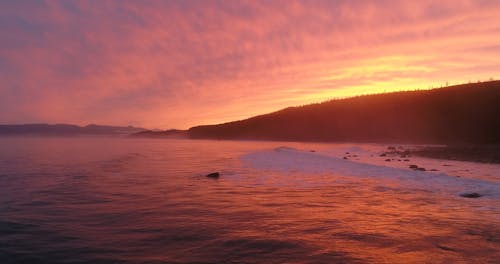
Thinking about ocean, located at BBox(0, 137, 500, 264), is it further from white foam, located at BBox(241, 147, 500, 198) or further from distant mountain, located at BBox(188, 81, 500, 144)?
distant mountain, located at BBox(188, 81, 500, 144)

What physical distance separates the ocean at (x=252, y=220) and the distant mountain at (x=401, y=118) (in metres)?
55.2

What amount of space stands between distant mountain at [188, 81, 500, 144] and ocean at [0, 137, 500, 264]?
55.2 metres

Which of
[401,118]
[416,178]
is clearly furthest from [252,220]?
[401,118]

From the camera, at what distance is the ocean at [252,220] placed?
9.84 metres

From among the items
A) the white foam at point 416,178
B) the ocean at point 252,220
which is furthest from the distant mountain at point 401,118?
the ocean at point 252,220

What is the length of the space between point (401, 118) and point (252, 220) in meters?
91.3

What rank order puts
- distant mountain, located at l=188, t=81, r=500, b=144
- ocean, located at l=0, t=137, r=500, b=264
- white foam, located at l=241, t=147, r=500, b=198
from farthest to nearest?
distant mountain, located at l=188, t=81, r=500, b=144 → white foam, located at l=241, t=147, r=500, b=198 → ocean, located at l=0, t=137, r=500, b=264

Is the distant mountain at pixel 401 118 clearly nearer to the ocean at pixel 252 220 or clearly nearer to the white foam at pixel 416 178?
the white foam at pixel 416 178

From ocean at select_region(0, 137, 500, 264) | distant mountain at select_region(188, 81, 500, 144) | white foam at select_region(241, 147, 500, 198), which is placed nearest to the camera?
ocean at select_region(0, 137, 500, 264)

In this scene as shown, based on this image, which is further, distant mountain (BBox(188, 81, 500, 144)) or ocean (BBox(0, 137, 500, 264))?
distant mountain (BBox(188, 81, 500, 144))

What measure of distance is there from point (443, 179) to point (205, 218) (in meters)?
15.1

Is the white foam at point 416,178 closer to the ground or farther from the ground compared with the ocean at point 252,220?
farther from the ground

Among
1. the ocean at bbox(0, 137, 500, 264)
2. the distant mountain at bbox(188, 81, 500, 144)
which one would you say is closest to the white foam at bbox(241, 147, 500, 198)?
the ocean at bbox(0, 137, 500, 264)

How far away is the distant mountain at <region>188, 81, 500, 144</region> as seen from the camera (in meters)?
77.5
